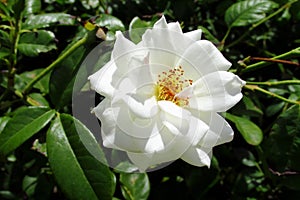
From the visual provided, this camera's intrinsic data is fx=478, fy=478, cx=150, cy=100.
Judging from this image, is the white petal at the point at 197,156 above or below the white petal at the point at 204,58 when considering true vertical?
below

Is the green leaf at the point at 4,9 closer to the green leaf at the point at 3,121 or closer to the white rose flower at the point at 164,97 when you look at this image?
the green leaf at the point at 3,121

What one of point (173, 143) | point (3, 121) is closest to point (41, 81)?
point (3, 121)

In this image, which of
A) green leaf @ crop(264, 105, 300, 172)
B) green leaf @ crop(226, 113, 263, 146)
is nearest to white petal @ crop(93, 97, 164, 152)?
green leaf @ crop(226, 113, 263, 146)

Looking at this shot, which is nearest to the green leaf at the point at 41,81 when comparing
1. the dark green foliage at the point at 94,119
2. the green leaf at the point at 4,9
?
the dark green foliage at the point at 94,119

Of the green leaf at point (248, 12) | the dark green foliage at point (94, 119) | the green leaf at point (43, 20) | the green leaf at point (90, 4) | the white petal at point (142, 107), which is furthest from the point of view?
the green leaf at point (90, 4)

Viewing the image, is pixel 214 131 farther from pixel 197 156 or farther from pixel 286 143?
pixel 286 143

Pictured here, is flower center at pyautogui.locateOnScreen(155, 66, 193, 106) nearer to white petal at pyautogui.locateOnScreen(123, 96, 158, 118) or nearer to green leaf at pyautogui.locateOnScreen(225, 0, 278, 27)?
white petal at pyautogui.locateOnScreen(123, 96, 158, 118)
